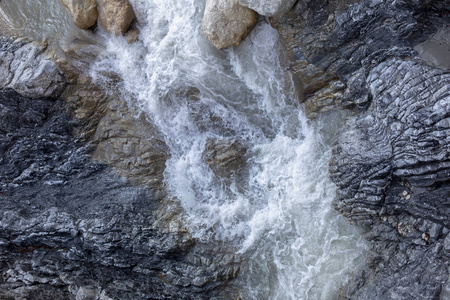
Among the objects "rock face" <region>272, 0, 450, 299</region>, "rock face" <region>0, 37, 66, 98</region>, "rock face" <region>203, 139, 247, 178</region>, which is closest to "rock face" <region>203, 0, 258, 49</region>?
"rock face" <region>272, 0, 450, 299</region>

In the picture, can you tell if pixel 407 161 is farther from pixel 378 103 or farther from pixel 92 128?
pixel 92 128

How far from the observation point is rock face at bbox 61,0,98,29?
690 centimetres

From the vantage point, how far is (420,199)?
5293 mm

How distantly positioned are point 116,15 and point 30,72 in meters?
2.05

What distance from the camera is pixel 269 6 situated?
236 inches

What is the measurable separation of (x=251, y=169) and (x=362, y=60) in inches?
113

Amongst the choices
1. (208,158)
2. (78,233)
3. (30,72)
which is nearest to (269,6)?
(208,158)

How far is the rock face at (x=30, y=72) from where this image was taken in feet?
21.8

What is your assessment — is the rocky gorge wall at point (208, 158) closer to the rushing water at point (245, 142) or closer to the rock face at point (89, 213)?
the rock face at point (89, 213)

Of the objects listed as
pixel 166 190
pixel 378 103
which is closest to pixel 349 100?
pixel 378 103

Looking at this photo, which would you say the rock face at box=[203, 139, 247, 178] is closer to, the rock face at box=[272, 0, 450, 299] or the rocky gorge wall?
the rocky gorge wall

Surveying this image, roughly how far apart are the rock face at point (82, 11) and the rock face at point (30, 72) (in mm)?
943

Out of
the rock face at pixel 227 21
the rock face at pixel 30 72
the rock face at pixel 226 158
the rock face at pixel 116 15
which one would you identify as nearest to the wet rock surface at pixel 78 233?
the rock face at pixel 30 72

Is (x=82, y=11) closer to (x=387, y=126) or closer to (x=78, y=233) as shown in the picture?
(x=78, y=233)
